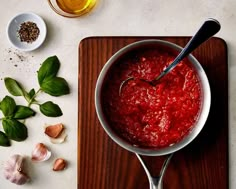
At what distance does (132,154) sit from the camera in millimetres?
1209

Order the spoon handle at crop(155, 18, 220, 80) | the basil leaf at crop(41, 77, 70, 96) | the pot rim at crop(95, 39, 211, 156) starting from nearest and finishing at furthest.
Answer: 1. the spoon handle at crop(155, 18, 220, 80)
2. the pot rim at crop(95, 39, 211, 156)
3. the basil leaf at crop(41, 77, 70, 96)

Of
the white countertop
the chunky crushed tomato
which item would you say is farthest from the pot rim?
the white countertop

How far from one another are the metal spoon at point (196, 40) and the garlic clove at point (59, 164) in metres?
0.25

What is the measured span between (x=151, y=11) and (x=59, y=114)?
35 centimetres

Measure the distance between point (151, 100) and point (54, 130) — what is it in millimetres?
272

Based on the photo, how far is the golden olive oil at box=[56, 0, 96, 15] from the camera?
1268mm

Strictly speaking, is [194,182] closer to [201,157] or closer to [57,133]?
[201,157]

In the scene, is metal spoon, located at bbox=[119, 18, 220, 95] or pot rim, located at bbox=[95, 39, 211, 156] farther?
pot rim, located at bbox=[95, 39, 211, 156]

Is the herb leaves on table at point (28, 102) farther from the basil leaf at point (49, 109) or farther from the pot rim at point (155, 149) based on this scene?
the pot rim at point (155, 149)

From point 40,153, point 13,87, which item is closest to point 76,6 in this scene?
point 13,87

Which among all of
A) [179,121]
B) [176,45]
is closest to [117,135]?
[179,121]

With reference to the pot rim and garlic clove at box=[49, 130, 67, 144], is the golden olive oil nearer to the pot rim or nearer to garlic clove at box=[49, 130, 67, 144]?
the pot rim

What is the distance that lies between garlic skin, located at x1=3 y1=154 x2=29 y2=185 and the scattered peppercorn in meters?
0.30

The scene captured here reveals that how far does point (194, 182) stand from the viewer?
121 cm
